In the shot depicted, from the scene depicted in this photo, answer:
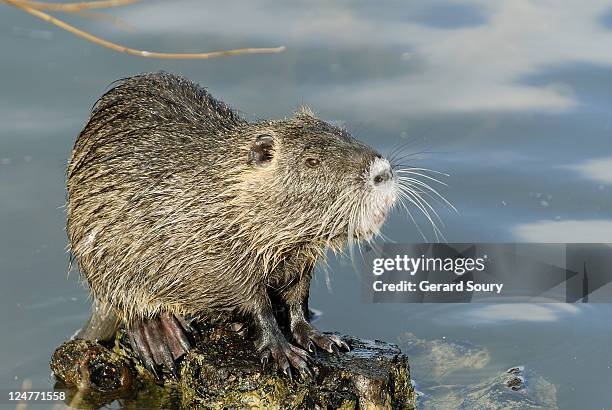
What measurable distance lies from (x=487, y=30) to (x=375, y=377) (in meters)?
5.19

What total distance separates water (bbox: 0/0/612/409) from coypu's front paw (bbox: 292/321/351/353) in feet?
3.13

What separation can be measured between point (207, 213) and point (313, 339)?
77 centimetres

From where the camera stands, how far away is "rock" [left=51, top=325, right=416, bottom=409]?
5.06m

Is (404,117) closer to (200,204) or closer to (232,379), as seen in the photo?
(200,204)

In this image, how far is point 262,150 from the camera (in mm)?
5234

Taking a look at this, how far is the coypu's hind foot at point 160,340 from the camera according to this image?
5504mm

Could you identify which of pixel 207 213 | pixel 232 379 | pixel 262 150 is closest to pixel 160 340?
pixel 232 379

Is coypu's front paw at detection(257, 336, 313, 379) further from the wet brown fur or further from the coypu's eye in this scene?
the coypu's eye

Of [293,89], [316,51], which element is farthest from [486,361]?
[316,51]

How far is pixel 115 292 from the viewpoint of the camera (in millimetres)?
5613

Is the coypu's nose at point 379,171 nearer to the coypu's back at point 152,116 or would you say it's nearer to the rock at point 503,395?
the coypu's back at point 152,116

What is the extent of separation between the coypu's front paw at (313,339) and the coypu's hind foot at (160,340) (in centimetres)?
53

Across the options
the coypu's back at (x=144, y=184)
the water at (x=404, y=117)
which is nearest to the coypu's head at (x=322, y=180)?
the coypu's back at (x=144, y=184)

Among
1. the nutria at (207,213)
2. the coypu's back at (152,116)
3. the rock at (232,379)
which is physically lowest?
the rock at (232,379)
